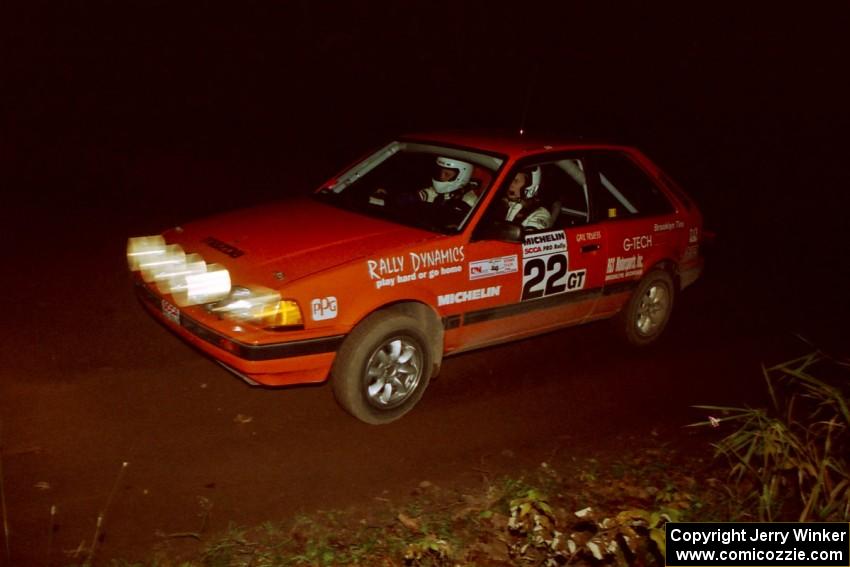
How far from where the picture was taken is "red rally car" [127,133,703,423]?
4.04 meters

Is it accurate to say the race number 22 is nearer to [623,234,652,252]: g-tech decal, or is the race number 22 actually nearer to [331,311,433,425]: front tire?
[623,234,652,252]: g-tech decal

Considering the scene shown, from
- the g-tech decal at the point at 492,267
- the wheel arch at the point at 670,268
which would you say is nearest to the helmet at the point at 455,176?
the g-tech decal at the point at 492,267

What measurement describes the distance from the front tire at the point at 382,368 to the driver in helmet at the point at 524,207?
1192mm

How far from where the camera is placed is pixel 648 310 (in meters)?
6.04

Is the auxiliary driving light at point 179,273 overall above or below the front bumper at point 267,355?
above

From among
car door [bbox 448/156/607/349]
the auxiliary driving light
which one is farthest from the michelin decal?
the auxiliary driving light

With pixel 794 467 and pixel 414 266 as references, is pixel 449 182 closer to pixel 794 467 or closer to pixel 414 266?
pixel 414 266

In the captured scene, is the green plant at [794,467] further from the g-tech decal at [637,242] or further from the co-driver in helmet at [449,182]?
the co-driver in helmet at [449,182]

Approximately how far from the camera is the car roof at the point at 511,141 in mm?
5039

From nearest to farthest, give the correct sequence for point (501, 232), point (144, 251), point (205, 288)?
point (205, 288), point (501, 232), point (144, 251)

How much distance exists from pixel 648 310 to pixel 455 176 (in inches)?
79.1

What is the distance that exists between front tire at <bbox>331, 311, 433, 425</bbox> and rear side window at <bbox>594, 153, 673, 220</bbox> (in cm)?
186

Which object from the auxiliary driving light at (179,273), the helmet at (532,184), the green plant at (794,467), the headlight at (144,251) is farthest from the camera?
the helmet at (532,184)

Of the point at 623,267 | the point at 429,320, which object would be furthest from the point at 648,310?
the point at 429,320
